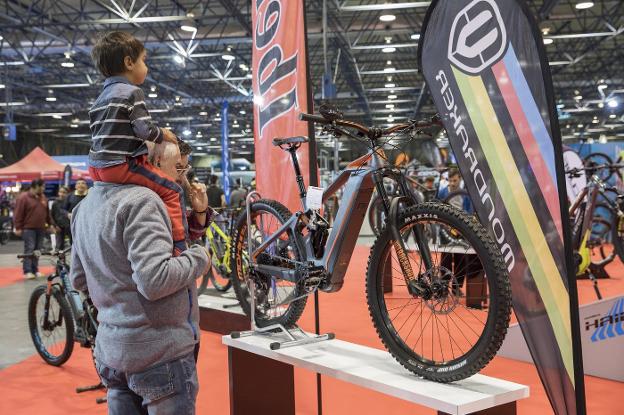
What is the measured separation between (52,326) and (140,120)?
367cm

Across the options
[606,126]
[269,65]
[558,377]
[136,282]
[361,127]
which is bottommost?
[558,377]

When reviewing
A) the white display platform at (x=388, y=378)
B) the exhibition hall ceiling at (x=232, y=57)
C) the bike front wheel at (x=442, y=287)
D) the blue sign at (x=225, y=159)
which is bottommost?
the white display platform at (x=388, y=378)

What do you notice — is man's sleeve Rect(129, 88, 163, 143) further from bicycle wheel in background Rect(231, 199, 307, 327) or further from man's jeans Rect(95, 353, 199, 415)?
bicycle wheel in background Rect(231, 199, 307, 327)

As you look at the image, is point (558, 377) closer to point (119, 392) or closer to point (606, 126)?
point (119, 392)

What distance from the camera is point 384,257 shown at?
7.69 feet

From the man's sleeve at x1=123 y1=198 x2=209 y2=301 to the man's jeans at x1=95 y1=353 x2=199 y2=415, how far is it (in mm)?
229

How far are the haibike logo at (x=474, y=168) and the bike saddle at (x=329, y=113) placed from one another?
457 millimetres

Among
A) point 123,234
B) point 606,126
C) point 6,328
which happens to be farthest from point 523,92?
point 606,126

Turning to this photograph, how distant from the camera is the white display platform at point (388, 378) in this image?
187cm

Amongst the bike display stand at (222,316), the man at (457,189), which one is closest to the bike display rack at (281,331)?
the bike display stand at (222,316)

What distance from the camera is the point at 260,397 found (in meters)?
2.98

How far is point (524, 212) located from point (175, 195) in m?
1.17

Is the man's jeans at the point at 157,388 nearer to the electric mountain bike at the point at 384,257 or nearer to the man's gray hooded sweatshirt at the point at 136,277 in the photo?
the man's gray hooded sweatshirt at the point at 136,277

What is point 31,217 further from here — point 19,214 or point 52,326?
point 52,326
